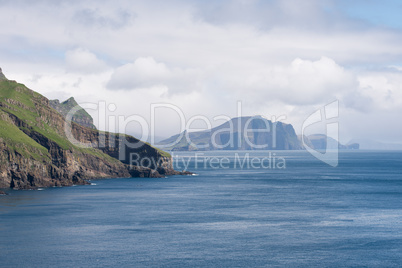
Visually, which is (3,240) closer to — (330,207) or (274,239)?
(274,239)

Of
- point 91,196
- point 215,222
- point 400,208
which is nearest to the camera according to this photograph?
point 215,222

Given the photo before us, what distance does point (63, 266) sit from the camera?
262 ft

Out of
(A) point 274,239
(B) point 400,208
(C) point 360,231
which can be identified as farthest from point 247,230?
(B) point 400,208

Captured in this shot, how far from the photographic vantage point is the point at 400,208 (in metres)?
143

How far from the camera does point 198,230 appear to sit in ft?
359

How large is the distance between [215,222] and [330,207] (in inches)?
1809

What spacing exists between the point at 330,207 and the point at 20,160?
11790 cm

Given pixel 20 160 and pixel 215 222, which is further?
pixel 20 160

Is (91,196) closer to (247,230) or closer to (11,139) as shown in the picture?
(11,139)

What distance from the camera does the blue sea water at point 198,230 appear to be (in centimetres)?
8538

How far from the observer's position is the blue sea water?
85.4 metres

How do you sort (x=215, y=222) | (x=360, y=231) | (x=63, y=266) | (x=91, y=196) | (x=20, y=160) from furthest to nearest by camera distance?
(x=20, y=160), (x=91, y=196), (x=215, y=222), (x=360, y=231), (x=63, y=266)

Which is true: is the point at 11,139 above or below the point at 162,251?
above

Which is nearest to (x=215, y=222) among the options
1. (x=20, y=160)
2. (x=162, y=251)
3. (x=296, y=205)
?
(x=162, y=251)
